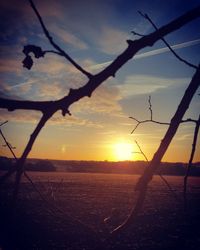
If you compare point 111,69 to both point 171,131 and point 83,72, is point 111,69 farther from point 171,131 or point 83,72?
point 171,131

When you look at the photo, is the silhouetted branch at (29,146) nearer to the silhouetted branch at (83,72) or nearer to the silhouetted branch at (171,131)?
the silhouetted branch at (83,72)

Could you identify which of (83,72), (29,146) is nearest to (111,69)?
(83,72)

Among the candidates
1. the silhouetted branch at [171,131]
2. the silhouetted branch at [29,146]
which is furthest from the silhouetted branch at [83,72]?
the silhouetted branch at [171,131]

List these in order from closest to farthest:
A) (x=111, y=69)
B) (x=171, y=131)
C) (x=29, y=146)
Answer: (x=29, y=146) < (x=111, y=69) < (x=171, y=131)

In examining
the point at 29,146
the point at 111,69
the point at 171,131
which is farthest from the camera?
the point at 171,131

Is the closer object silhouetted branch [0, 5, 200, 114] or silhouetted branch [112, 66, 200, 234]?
silhouetted branch [0, 5, 200, 114]

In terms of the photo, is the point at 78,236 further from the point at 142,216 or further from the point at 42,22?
the point at 42,22

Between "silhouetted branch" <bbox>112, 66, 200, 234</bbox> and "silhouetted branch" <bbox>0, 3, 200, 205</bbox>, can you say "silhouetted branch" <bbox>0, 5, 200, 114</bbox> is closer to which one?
"silhouetted branch" <bbox>0, 3, 200, 205</bbox>

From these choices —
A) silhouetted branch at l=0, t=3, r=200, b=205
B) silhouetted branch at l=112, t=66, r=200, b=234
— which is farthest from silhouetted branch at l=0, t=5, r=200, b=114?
silhouetted branch at l=112, t=66, r=200, b=234

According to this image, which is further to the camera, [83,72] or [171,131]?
[171,131]

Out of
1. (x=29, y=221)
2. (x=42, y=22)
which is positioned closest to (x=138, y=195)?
(x=42, y=22)

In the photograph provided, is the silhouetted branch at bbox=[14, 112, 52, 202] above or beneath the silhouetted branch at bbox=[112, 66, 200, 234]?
beneath

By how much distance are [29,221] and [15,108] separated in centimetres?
3815

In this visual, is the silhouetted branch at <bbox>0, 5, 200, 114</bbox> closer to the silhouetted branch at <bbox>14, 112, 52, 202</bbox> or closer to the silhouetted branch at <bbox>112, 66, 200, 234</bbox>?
the silhouetted branch at <bbox>14, 112, 52, 202</bbox>
